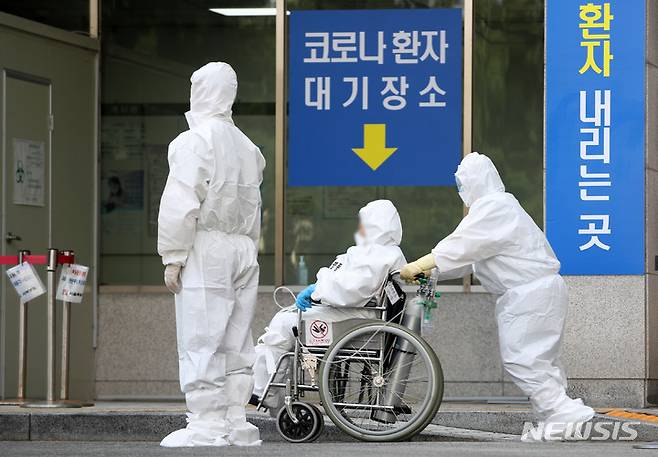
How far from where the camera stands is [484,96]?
1206 centimetres

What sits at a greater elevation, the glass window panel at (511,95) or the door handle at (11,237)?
the glass window panel at (511,95)

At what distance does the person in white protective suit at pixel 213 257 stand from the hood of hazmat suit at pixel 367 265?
55 cm

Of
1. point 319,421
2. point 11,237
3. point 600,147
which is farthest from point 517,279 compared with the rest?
point 11,237

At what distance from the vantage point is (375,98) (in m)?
12.1

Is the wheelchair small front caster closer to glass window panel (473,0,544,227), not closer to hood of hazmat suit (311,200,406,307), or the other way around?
hood of hazmat suit (311,200,406,307)

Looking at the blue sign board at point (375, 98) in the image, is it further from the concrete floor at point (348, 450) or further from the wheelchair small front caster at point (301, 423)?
the concrete floor at point (348, 450)

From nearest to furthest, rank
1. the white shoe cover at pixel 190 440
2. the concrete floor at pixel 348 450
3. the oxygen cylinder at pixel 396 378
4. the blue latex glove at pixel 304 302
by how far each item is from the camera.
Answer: the concrete floor at pixel 348 450 < the white shoe cover at pixel 190 440 < the oxygen cylinder at pixel 396 378 < the blue latex glove at pixel 304 302

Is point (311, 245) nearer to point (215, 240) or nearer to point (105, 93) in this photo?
point (105, 93)

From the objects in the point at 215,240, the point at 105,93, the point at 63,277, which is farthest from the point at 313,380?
the point at 105,93

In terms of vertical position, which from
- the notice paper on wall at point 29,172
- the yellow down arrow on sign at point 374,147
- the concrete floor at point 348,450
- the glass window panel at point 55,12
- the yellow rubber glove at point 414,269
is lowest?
the concrete floor at point 348,450

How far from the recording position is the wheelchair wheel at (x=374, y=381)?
8984 millimetres

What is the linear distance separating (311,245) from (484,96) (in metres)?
1.80

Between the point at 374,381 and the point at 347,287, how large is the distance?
1.91ft

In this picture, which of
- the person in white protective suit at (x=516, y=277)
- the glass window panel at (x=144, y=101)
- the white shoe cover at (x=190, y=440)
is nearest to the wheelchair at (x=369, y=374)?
the person in white protective suit at (x=516, y=277)
